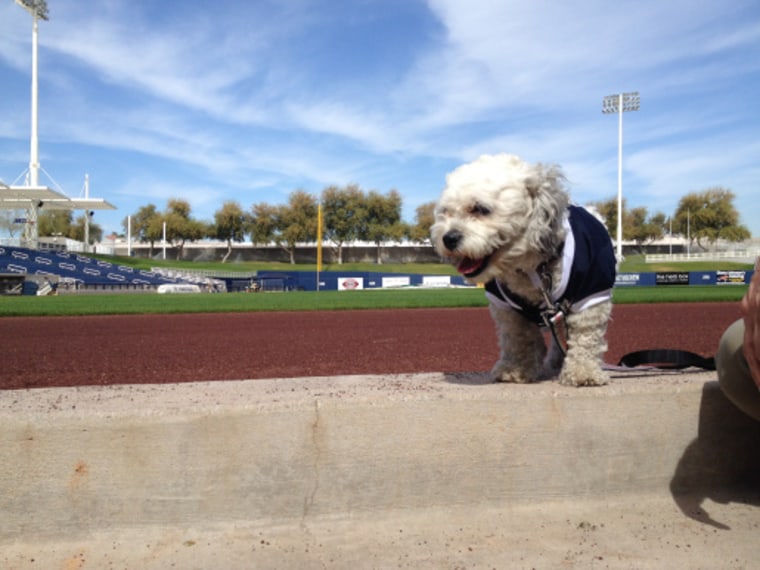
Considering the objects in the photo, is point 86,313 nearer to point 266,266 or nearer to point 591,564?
point 591,564

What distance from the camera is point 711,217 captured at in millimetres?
79750

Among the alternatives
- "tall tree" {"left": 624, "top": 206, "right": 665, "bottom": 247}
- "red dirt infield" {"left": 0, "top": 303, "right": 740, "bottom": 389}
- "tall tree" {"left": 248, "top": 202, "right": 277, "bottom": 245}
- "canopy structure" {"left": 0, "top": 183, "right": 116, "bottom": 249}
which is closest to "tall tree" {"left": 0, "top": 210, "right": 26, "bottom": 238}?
"canopy structure" {"left": 0, "top": 183, "right": 116, "bottom": 249}

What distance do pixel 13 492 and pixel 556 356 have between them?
2943mm

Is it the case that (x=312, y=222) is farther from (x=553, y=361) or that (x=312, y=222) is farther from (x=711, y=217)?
(x=553, y=361)

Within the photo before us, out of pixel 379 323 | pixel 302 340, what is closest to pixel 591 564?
pixel 302 340

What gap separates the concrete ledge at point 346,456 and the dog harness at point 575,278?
443 millimetres

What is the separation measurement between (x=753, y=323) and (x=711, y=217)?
89.4 meters

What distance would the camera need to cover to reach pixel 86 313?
1917 centimetres

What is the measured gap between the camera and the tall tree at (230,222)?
84062 mm

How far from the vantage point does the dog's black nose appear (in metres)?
2.84

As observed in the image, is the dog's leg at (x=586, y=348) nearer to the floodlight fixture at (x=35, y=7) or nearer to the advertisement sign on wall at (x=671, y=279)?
the advertisement sign on wall at (x=671, y=279)

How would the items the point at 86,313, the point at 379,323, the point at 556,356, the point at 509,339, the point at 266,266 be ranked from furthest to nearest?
the point at 266,266
the point at 86,313
the point at 379,323
the point at 556,356
the point at 509,339

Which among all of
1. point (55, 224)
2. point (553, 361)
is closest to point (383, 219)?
point (55, 224)

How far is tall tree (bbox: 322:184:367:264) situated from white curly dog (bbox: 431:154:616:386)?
→ 78.1 m
